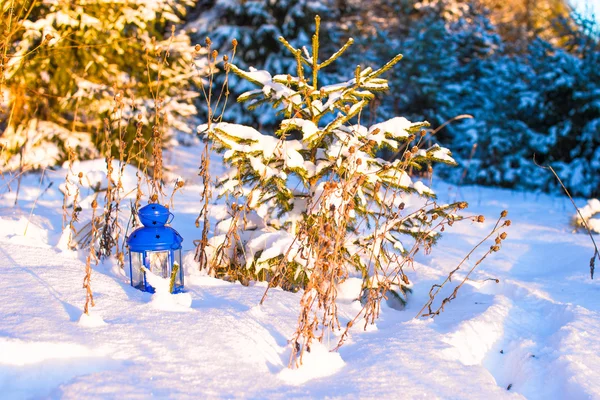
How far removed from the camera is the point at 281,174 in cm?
261

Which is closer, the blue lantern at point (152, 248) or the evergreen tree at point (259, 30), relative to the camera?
the blue lantern at point (152, 248)

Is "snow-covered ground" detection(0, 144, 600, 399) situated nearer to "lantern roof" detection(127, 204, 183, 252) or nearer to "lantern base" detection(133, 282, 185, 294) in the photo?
"lantern base" detection(133, 282, 185, 294)

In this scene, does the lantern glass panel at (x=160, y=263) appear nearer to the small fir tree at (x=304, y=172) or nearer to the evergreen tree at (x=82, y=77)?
the small fir tree at (x=304, y=172)

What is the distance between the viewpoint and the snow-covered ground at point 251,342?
5.30 feet

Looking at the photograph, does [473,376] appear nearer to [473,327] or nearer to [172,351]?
→ [473,327]

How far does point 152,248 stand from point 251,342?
78cm

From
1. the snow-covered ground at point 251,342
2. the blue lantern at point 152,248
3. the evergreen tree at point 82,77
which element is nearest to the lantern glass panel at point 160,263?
the blue lantern at point 152,248

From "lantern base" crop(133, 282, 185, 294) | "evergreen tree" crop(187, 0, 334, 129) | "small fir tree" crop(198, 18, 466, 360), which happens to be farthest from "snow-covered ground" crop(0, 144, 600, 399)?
"evergreen tree" crop(187, 0, 334, 129)

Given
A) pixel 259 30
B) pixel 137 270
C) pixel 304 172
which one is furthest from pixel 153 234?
pixel 259 30

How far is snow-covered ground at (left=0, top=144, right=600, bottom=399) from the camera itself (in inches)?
63.6

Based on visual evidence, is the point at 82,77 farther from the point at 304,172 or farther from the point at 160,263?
Answer: the point at 304,172

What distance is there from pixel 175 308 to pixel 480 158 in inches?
403

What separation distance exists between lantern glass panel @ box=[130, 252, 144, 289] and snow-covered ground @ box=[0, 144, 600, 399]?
0.07 m

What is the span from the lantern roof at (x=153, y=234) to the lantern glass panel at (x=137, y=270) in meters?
0.06
